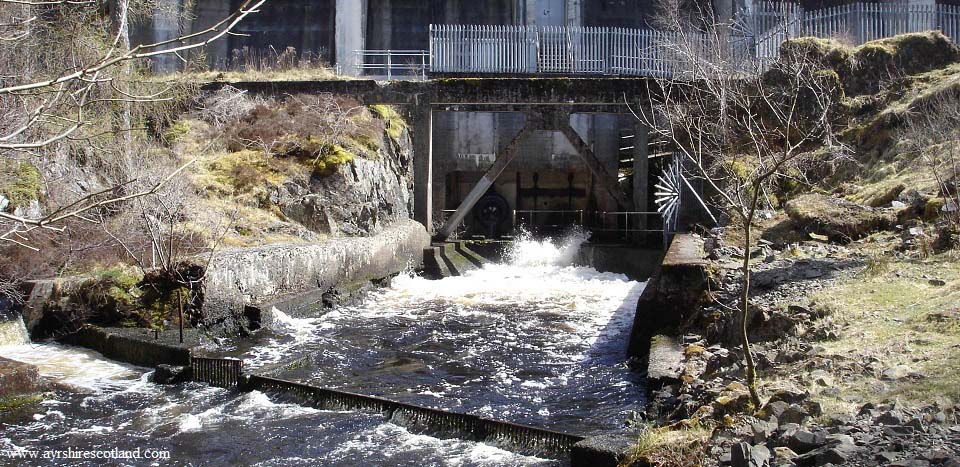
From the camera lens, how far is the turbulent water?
7.09 meters

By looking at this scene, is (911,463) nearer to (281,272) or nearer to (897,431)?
(897,431)

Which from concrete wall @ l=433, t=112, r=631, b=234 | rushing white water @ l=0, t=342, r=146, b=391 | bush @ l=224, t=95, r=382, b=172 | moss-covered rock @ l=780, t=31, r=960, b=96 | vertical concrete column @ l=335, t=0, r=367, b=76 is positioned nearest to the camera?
rushing white water @ l=0, t=342, r=146, b=391

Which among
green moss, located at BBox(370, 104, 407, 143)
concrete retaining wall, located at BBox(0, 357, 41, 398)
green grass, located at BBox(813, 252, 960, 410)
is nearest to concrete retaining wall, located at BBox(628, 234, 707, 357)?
green grass, located at BBox(813, 252, 960, 410)

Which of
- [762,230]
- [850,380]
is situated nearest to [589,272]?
[762,230]

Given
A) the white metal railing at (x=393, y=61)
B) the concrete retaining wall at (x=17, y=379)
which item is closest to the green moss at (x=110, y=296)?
the concrete retaining wall at (x=17, y=379)

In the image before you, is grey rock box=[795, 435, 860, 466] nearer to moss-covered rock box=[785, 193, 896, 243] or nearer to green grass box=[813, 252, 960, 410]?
green grass box=[813, 252, 960, 410]

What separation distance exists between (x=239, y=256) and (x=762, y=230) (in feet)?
26.6

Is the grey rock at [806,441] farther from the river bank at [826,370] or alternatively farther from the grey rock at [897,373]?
the grey rock at [897,373]

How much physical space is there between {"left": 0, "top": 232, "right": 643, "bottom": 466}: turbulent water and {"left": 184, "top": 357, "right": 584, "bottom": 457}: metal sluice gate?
0.15 m

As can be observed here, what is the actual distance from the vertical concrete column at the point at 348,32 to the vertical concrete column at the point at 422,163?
7.65 meters

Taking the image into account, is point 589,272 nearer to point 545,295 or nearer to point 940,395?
point 545,295

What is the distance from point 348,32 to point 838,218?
63.2ft

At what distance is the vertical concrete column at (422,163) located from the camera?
2019 cm

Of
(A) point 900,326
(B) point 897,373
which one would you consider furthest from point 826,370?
(A) point 900,326
